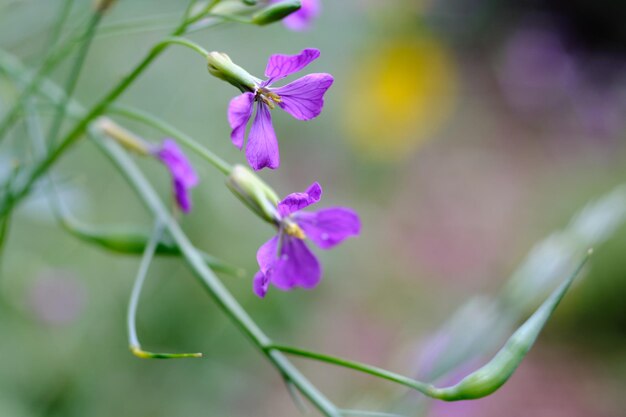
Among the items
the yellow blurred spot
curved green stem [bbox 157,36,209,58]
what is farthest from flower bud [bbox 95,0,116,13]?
the yellow blurred spot

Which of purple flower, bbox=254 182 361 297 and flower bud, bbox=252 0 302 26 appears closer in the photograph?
flower bud, bbox=252 0 302 26

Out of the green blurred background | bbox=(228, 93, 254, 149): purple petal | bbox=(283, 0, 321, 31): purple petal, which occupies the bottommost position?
the green blurred background

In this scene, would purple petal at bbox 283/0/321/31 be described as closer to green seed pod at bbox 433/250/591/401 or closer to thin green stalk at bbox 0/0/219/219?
thin green stalk at bbox 0/0/219/219

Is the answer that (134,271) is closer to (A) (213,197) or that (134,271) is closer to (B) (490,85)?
(A) (213,197)

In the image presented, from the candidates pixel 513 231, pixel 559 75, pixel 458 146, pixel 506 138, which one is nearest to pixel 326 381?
pixel 513 231

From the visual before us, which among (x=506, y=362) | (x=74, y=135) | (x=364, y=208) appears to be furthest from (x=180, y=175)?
(x=364, y=208)

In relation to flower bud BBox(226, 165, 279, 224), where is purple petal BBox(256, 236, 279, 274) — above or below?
below

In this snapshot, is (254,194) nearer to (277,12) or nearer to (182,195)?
(182,195)
